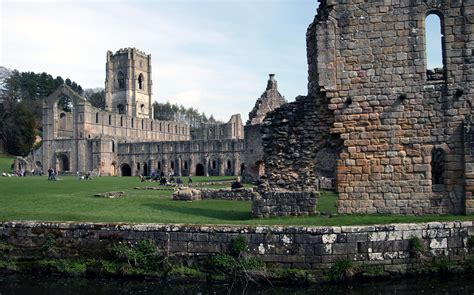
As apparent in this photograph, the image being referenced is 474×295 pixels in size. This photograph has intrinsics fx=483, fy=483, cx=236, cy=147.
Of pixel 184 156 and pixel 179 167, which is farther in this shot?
pixel 184 156

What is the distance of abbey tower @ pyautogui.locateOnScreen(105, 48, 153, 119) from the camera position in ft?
313

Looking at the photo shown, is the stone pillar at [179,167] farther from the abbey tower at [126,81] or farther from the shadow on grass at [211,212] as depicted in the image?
the shadow on grass at [211,212]

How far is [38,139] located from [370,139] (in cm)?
8447

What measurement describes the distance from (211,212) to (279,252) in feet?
17.8

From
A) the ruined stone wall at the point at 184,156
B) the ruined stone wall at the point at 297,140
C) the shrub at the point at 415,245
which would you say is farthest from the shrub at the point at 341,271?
the ruined stone wall at the point at 184,156

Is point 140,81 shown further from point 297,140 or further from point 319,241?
point 319,241

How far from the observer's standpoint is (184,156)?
246ft

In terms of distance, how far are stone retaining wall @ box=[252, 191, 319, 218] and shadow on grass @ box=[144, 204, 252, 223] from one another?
50cm

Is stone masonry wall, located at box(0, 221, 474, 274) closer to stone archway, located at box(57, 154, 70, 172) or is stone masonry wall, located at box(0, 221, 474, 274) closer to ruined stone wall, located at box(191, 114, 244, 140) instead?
stone archway, located at box(57, 154, 70, 172)

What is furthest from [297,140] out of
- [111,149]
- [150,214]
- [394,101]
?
[111,149]

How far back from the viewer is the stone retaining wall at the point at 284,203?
14227 millimetres

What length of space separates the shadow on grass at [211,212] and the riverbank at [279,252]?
2.61 metres

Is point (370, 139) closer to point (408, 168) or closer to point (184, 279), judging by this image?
point (408, 168)

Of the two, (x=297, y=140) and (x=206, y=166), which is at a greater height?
(x=297, y=140)
